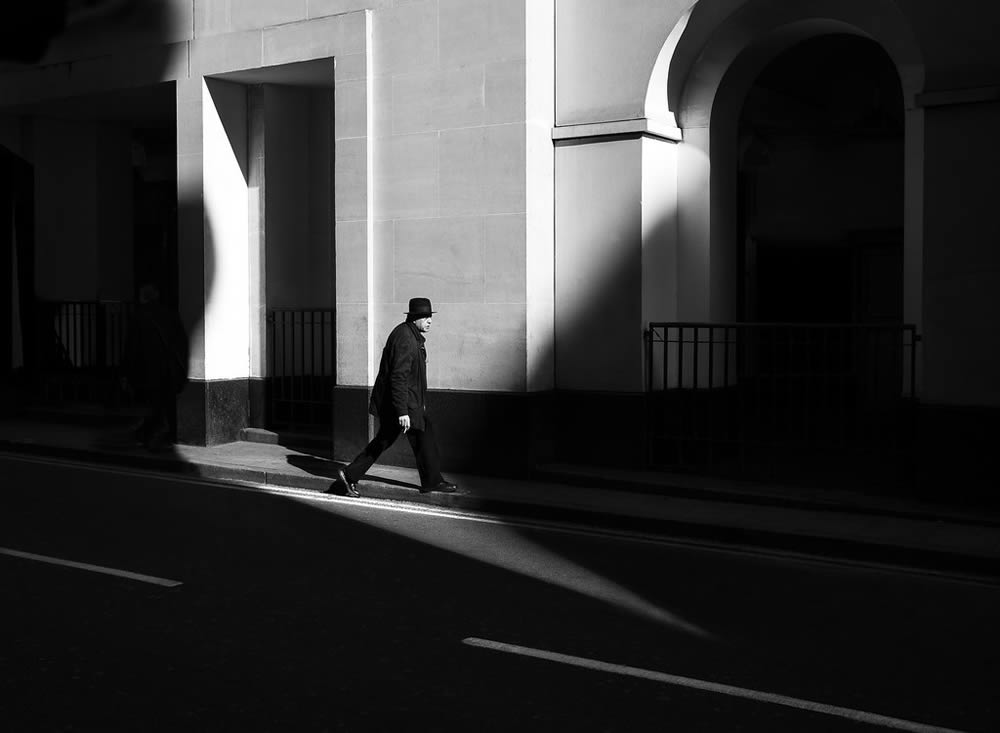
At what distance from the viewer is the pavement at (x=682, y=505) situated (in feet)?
29.3

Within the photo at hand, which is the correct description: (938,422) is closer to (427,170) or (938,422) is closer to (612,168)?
(612,168)

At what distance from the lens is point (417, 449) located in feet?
36.8

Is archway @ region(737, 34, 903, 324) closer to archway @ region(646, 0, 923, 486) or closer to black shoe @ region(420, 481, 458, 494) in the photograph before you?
archway @ region(646, 0, 923, 486)

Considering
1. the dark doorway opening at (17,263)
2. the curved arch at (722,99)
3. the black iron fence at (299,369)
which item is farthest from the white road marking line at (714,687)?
→ the dark doorway opening at (17,263)

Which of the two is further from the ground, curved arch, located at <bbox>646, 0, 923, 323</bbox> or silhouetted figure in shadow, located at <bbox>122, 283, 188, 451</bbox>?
curved arch, located at <bbox>646, 0, 923, 323</bbox>

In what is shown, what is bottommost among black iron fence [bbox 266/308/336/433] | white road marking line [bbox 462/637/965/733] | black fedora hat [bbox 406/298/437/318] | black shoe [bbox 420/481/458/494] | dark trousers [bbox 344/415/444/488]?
white road marking line [bbox 462/637/965/733]

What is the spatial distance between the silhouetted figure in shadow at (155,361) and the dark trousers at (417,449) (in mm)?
3710

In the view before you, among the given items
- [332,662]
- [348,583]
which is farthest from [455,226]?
[332,662]

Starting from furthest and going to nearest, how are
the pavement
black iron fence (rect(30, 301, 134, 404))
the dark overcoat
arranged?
black iron fence (rect(30, 301, 134, 404)), the dark overcoat, the pavement

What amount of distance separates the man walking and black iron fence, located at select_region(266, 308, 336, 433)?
141 inches

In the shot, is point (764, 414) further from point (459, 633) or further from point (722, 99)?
point (459, 633)

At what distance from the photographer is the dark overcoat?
35.9ft

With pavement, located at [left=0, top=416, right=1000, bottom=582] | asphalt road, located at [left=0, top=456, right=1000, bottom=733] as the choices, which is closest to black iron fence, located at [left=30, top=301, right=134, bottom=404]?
pavement, located at [left=0, top=416, right=1000, bottom=582]

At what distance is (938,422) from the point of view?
10211mm
